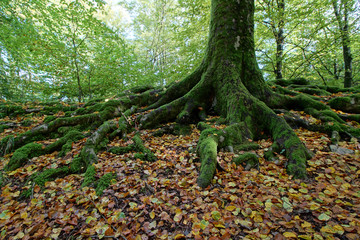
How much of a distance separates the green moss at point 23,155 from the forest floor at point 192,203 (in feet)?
0.54

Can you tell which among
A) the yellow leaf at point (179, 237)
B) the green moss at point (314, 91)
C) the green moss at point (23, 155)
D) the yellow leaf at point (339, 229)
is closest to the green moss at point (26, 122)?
the green moss at point (23, 155)

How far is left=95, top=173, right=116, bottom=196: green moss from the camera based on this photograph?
2721mm

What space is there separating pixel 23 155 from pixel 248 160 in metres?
5.03

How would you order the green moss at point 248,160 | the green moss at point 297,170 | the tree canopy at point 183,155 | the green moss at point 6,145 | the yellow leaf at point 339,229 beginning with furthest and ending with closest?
the green moss at point 6,145 < the green moss at point 248,160 < the green moss at point 297,170 < the tree canopy at point 183,155 < the yellow leaf at point 339,229

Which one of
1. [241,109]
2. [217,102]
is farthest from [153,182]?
[217,102]

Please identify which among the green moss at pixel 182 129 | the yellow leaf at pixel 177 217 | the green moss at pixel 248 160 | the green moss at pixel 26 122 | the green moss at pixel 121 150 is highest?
the green moss at pixel 26 122

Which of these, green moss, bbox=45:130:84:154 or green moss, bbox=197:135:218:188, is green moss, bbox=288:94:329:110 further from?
green moss, bbox=45:130:84:154

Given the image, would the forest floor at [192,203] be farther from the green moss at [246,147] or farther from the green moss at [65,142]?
the green moss at [65,142]

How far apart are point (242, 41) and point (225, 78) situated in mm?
1387

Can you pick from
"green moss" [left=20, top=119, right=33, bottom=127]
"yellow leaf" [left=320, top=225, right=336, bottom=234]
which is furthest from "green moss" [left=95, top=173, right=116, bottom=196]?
"green moss" [left=20, top=119, right=33, bottom=127]

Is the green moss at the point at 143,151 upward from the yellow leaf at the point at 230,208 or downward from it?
upward

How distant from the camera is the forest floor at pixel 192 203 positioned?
6.24 ft

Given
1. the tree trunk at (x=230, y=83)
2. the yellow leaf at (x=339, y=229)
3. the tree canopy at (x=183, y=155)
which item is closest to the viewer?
the yellow leaf at (x=339, y=229)

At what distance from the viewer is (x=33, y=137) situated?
427 cm
